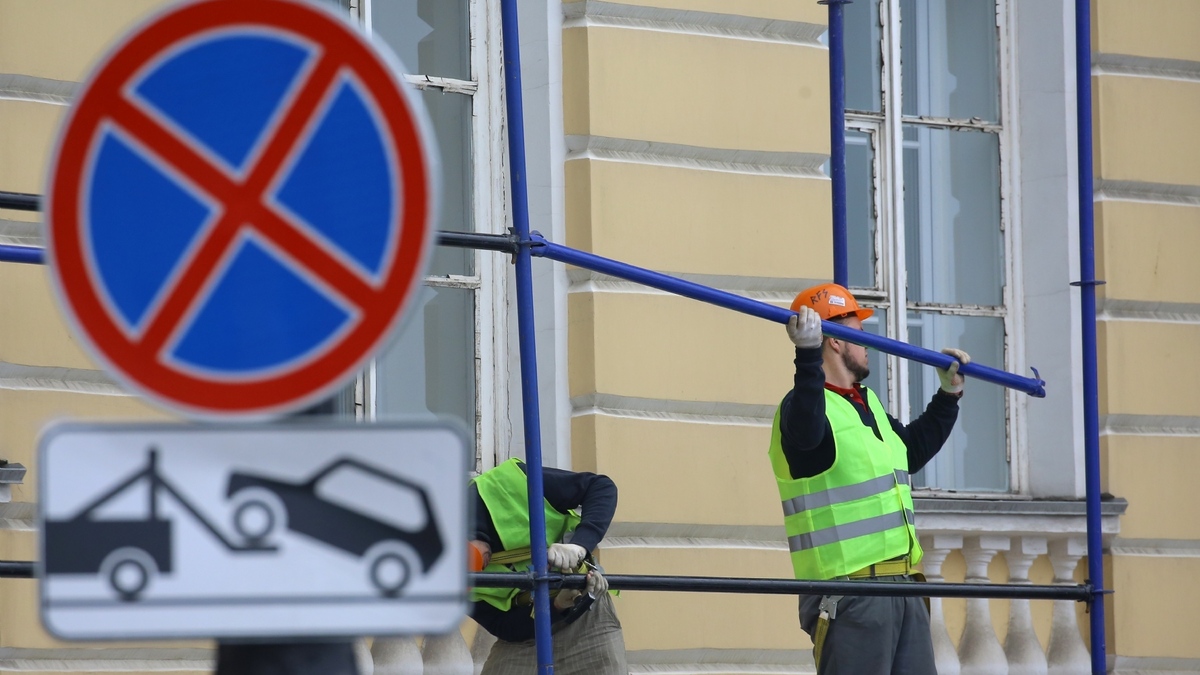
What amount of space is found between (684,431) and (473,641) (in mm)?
908

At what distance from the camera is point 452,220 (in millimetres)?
6461

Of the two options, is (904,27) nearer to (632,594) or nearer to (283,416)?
(632,594)

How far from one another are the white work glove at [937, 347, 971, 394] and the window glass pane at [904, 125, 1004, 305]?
62.6 inches

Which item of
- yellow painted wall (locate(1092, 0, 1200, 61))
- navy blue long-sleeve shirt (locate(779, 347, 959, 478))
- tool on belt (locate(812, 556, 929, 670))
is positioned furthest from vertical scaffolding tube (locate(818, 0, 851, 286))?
yellow painted wall (locate(1092, 0, 1200, 61))

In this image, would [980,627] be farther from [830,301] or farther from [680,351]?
[830,301]

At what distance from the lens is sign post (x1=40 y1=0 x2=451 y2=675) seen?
7.70 feet

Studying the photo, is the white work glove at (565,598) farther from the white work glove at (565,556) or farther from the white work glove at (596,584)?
the white work glove at (596,584)

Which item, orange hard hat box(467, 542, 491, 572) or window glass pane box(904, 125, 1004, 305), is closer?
orange hard hat box(467, 542, 491, 572)

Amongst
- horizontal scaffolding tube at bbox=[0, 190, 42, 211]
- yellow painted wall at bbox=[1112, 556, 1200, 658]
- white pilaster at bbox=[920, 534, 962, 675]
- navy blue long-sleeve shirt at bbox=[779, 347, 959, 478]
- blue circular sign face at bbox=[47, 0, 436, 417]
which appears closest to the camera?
blue circular sign face at bbox=[47, 0, 436, 417]

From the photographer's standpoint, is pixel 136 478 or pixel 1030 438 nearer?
pixel 136 478

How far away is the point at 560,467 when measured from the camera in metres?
6.15

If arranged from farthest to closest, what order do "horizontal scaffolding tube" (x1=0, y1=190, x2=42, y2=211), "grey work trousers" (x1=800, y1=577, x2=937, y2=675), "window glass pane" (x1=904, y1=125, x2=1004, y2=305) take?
"window glass pane" (x1=904, y1=125, x2=1004, y2=305)
"grey work trousers" (x1=800, y1=577, x2=937, y2=675)
"horizontal scaffolding tube" (x1=0, y1=190, x2=42, y2=211)

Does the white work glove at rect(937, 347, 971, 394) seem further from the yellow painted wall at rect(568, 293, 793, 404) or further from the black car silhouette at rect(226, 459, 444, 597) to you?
the black car silhouette at rect(226, 459, 444, 597)

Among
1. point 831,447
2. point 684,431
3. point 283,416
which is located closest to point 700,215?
point 684,431
